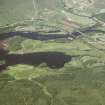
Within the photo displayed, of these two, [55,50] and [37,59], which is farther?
[55,50]

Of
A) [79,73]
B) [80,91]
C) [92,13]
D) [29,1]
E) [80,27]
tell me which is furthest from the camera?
[29,1]

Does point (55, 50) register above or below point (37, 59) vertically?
below

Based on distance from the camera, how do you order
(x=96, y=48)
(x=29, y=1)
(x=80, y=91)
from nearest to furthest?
(x=80, y=91) → (x=96, y=48) → (x=29, y=1)

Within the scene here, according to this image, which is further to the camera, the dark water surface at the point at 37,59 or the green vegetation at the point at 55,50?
the dark water surface at the point at 37,59

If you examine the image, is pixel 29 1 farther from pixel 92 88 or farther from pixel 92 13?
pixel 92 88

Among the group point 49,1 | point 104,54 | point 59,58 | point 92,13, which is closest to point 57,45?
point 59,58

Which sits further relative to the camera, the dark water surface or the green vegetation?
the dark water surface

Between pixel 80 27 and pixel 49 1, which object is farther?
pixel 49 1
